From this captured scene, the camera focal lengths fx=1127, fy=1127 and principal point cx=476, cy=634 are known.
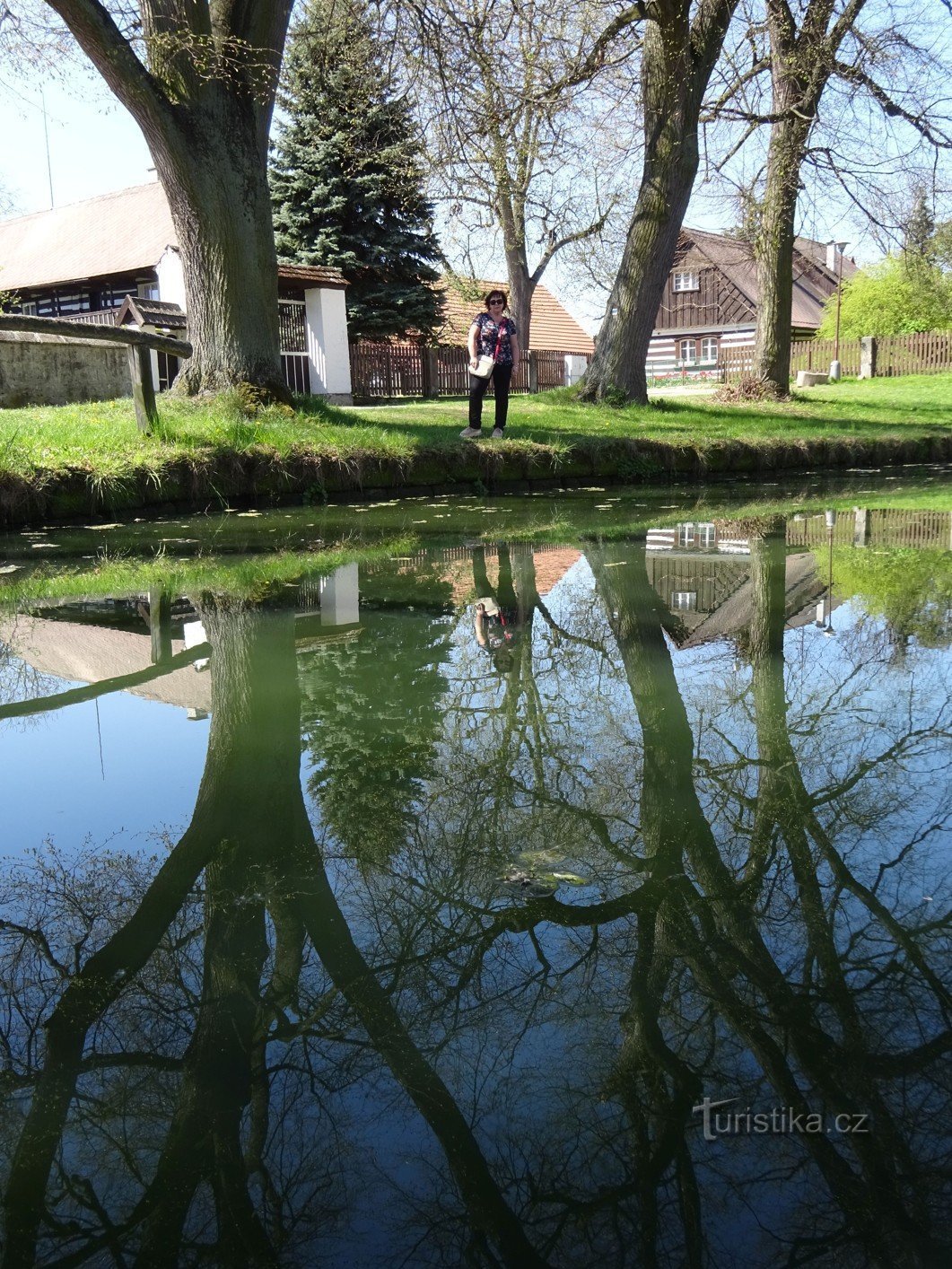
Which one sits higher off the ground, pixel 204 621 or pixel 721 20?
pixel 721 20

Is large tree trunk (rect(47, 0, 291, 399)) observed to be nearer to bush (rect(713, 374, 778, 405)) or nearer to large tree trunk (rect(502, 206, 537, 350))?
bush (rect(713, 374, 778, 405))

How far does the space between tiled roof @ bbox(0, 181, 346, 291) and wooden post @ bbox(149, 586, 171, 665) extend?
25137mm

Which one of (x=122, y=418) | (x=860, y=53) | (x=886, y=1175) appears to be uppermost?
(x=860, y=53)

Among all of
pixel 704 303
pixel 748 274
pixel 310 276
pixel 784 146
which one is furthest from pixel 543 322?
pixel 784 146

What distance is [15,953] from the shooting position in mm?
1979

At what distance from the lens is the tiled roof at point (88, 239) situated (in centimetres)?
3048

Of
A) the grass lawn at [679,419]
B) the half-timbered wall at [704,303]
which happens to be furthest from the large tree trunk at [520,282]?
the half-timbered wall at [704,303]

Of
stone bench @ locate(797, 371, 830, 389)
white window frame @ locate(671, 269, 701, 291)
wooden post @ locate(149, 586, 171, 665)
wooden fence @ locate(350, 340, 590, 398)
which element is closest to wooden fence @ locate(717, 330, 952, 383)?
stone bench @ locate(797, 371, 830, 389)

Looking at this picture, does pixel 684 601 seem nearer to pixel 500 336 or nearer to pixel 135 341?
pixel 135 341

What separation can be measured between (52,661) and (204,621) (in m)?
0.81

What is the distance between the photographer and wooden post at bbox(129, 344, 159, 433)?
950cm

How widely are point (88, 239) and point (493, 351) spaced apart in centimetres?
2606

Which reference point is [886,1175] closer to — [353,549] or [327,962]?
[327,962]

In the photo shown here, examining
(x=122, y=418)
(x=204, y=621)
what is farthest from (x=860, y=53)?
(x=204, y=621)
